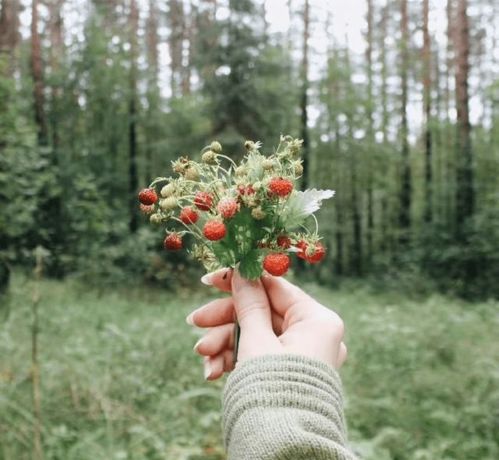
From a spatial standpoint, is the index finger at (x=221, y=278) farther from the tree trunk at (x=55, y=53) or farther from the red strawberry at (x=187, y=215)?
the tree trunk at (x=55, y=53)

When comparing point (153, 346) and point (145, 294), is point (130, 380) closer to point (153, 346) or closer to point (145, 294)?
point (153, 346)

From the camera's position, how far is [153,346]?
638 centimetres

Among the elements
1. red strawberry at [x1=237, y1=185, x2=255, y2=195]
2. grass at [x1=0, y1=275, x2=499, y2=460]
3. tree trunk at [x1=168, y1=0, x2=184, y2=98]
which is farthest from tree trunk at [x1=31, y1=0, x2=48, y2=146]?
red strawberry at [x1=237, y1=185, x2=255, y2=195]

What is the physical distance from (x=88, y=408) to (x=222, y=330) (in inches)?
134

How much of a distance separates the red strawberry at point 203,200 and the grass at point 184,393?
8.55ft

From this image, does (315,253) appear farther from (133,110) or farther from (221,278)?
(133,110)

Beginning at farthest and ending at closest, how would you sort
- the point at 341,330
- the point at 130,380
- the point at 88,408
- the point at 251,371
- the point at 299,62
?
the point at 299,62 < the point at 130,380 < the point at 88,408 < the point at 341,330 < the point at 251,371

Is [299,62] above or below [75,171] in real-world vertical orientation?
above

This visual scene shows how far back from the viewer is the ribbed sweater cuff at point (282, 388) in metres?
1.09

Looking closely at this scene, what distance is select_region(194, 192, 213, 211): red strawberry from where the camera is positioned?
55.5 inches

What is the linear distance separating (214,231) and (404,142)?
79.2ft

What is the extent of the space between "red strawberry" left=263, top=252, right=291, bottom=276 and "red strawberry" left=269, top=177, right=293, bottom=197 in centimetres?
14

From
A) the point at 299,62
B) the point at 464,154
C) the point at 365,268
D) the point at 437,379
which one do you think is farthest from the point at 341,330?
the point at 365,268

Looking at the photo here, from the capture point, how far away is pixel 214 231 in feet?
4.27
